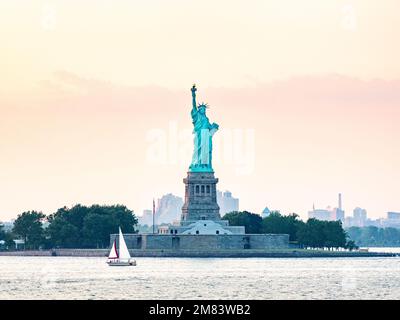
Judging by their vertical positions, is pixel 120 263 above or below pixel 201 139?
below

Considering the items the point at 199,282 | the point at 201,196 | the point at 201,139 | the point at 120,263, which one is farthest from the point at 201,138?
the point at 199,282

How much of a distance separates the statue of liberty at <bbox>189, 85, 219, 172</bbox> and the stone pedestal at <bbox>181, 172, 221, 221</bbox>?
4.08 feet

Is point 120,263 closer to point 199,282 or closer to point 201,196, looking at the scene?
point 201,196

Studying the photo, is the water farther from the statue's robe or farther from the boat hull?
the statue's robe

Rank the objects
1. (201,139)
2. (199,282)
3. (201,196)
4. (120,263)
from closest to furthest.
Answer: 1. (199,282)
2. (120,263)
3. (201,196)
4. (201,139)

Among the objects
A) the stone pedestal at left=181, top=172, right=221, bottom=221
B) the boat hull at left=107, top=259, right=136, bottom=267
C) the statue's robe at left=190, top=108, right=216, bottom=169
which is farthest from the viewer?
the statue's robe at left=190, top=108, right=216, bottom=169

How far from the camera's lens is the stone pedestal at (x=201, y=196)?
18800 cm

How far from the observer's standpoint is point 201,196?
188500 millimetres

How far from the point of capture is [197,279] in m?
120

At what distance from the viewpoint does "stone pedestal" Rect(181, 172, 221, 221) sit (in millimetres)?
188000

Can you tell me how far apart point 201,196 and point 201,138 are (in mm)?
7863

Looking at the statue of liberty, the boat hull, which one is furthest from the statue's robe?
the boat hull
